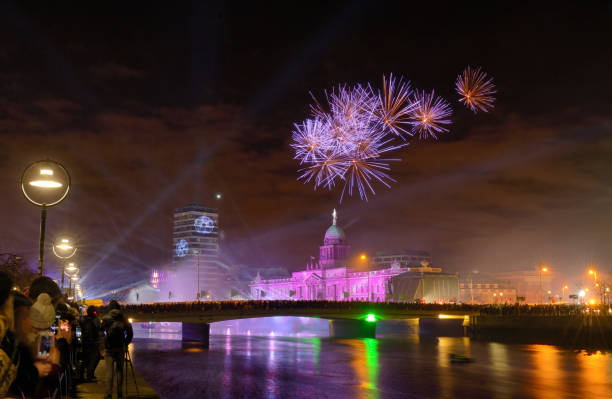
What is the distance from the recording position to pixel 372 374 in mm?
33281

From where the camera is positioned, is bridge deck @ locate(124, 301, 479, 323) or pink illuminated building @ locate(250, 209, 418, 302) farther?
pink illuminated building @ locate(250, 209, 418, 302)

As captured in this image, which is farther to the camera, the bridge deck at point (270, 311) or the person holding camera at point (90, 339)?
the bridge deck at point (270, 311)

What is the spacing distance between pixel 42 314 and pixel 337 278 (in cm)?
17690

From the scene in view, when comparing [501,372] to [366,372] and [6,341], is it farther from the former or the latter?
[6,341]

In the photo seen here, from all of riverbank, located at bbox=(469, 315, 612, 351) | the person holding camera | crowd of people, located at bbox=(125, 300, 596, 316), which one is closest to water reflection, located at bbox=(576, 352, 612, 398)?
riverbank, located at bbox=(469, 315, 612, 351)

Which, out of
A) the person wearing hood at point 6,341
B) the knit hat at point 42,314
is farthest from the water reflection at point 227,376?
the person wearing hood at point 6,341

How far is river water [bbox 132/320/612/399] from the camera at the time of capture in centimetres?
2575

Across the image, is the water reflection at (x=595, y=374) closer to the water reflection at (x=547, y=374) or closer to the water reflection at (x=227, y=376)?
the water reflection at (x=547, y=374)

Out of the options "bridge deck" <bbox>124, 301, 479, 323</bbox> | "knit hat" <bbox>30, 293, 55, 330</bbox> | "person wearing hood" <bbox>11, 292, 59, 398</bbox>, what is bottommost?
"bridge deck" <bbox>124, 301, 479, 323</bbox>

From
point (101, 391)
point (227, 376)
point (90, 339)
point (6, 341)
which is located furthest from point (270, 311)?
point (6, 341)

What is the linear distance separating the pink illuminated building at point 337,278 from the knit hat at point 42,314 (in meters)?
154

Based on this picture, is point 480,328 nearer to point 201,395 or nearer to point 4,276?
point 201,395

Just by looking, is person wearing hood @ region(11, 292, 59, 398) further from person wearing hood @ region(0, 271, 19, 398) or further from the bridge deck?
the bridge deck

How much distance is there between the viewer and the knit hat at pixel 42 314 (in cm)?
731
